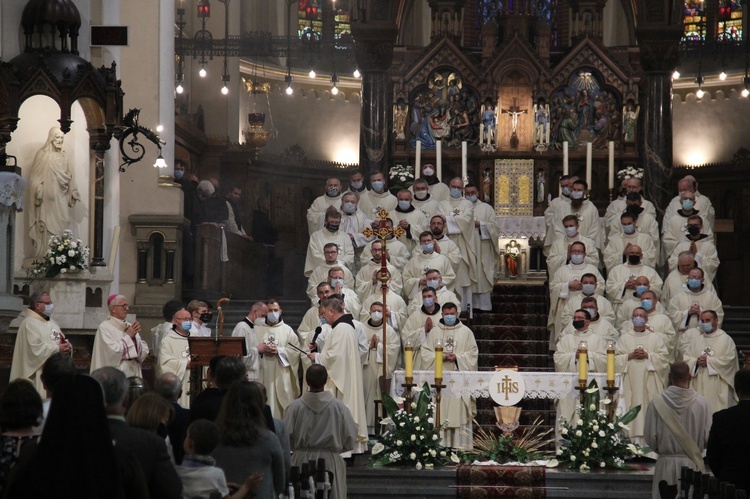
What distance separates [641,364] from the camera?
16.2 metres

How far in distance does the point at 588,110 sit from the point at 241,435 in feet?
51.4

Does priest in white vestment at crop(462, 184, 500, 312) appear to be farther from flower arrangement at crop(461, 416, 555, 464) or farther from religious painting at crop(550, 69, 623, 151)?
flower arrangement at crop(461, 416, 555, 464)

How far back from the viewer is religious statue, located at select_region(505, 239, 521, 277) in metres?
20.4

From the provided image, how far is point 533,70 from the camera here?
2273 centimetres

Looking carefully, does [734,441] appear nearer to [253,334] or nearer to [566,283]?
[253,334]

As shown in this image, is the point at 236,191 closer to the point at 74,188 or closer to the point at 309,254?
the point at 309,254

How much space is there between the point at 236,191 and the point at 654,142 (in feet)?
21.3

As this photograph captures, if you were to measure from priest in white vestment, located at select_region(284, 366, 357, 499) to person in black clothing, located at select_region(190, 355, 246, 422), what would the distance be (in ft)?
7.80

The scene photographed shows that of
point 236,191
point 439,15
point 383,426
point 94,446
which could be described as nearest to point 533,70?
point 439,15

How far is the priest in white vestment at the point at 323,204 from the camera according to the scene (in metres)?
19.3

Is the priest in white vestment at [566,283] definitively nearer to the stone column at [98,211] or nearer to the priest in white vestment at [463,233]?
Answer: the priest in white vestment at [463,233]

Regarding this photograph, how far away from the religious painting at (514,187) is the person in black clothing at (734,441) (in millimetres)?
12768

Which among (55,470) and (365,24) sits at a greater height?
(365,24)

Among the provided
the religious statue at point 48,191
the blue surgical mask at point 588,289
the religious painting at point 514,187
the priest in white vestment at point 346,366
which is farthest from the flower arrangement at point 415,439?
the religious painting at point 514,187
